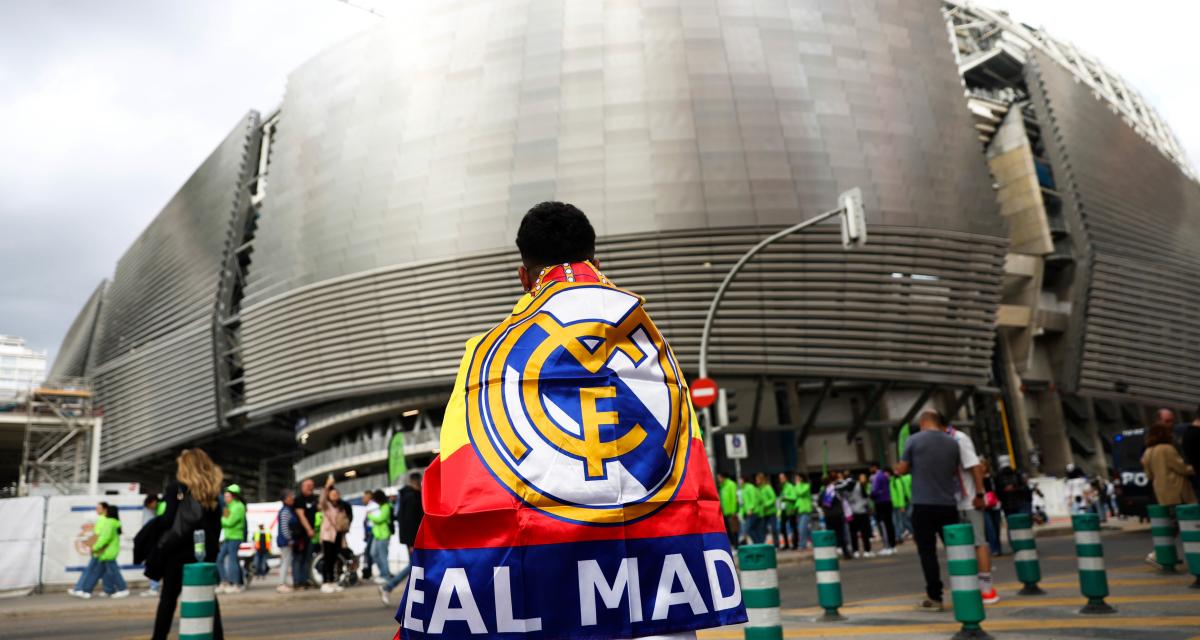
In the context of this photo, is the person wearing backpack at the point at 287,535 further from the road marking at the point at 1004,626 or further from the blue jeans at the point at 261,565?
the road marking at the point at 1004,626

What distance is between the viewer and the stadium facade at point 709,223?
2894 centimetres

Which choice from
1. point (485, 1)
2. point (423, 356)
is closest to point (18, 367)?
point (423, 356)

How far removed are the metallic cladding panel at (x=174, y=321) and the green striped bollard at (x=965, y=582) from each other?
40.7m

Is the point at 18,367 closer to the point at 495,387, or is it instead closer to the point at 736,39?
the point at 736,39

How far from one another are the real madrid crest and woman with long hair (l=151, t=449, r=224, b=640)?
4.49 metres

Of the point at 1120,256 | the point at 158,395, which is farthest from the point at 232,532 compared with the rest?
the point at 1120,256

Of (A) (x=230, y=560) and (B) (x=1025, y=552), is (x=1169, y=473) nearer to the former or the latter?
(B) (x=1025, y=552)

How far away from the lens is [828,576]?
7.22 metres

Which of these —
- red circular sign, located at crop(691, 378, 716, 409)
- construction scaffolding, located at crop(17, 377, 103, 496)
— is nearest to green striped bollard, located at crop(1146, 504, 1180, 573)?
red circular sign, located at crop(691, 378, 716, 409)

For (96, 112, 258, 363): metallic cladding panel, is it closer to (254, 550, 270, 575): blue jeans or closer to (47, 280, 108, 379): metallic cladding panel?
(47, 280, 108, 379): metallic cladding panel

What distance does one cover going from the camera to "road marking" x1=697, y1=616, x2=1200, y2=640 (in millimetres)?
5652

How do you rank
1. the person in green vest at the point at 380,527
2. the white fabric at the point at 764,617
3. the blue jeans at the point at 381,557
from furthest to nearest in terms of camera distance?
the person in green vest at the point at 380,527
the blue jeans at the point at 381,557
the white fabric at the point at 764,617

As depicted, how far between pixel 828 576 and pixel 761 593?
2.91 m

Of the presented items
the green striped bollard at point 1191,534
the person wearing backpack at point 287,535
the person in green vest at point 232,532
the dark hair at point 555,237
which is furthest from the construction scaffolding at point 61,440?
the dark hair at point 555,237
